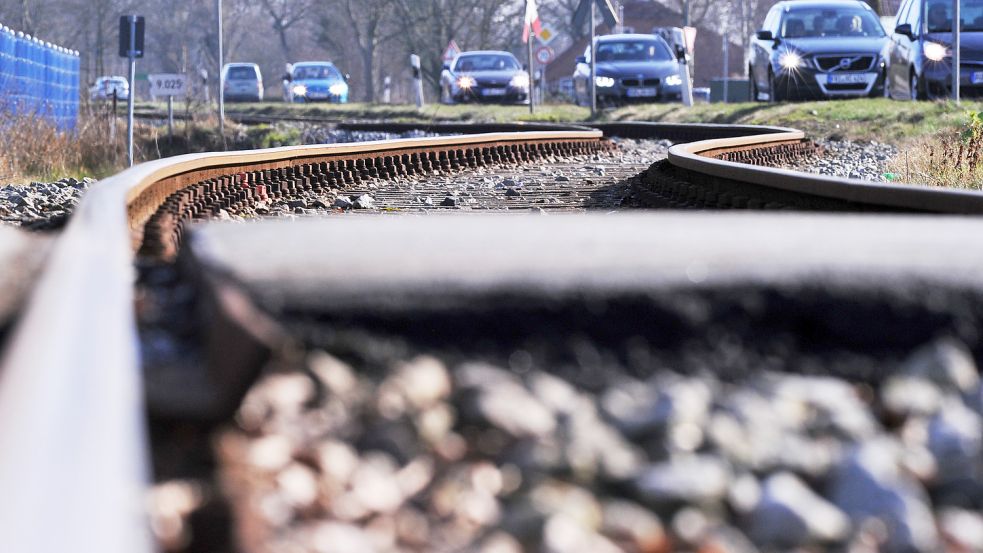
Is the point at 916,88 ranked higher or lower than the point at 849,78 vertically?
lower

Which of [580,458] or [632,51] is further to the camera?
[632,51]

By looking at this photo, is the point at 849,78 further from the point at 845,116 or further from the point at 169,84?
the point at 169,84

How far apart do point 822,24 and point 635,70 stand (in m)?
5.15

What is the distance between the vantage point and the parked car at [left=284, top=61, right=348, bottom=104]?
42125 millimetres

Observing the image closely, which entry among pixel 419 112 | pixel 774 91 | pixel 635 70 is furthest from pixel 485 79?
pixel 774 91

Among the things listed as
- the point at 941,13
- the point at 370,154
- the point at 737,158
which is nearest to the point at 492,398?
the point at 370,154

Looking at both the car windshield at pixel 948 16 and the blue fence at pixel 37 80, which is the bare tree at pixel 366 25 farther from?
the car windshield at pixel 948 16

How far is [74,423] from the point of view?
1706 mm

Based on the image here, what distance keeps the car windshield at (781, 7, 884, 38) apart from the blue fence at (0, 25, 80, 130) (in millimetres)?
11393

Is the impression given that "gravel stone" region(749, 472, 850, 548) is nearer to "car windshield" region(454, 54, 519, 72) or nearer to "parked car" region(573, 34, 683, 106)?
"parked car" region(573, 34, 683, 106)

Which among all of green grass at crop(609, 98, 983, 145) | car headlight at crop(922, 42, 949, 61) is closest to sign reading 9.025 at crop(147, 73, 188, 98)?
green grass at crop(609, 98, 983, 145)

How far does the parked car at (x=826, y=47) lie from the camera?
23.0m

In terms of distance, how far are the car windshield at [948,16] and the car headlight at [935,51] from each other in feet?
0.72

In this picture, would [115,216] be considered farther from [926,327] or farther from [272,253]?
[926,327]
